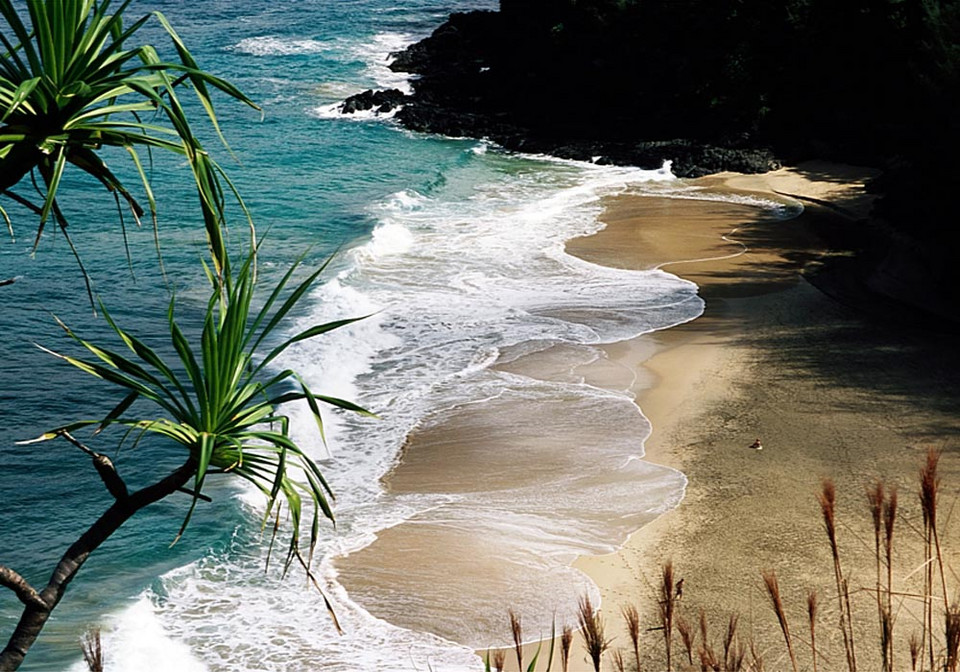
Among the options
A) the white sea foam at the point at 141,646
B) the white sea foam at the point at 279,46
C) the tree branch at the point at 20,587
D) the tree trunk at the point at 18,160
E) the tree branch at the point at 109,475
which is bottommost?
the white sea foam at the point at 141,646

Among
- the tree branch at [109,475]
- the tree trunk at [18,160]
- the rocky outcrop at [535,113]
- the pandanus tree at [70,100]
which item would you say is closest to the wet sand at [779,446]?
the tree branch at [109,475]

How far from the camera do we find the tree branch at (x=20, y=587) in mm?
3531

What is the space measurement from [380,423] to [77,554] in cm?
1041

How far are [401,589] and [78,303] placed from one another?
10.6 metres

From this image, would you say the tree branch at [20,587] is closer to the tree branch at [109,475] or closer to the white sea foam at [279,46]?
the tree branch at [109,475]

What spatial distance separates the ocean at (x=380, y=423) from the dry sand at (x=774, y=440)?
1.66ft

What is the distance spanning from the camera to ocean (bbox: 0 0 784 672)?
9797 mm

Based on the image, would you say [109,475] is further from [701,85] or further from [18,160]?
[701,85]

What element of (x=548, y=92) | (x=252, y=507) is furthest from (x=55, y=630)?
(x=548, y=92)

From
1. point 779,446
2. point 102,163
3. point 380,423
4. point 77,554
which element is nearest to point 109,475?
point 77,554

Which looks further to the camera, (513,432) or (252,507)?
(513,432)

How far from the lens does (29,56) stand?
3.60 metres

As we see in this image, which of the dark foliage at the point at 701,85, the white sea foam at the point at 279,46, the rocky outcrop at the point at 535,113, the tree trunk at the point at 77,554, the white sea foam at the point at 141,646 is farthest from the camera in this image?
the white sea foam at the point at 279,46

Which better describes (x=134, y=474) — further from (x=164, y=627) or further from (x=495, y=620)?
(x=495, y=620)
